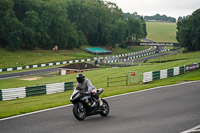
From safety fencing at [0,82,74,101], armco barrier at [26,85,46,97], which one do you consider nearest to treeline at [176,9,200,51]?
safety fencing at [0,82,74,101]

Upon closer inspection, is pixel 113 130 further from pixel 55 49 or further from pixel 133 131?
pixel 55 49

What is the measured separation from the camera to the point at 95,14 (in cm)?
12638

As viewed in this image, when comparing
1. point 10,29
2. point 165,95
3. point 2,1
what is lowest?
point 165,95

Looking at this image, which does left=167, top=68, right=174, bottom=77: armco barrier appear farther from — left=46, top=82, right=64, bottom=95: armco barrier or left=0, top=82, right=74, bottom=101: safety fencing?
left=46, top=82, right=64, bottom=95: armco barrier

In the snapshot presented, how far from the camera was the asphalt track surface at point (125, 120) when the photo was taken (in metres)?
11.2

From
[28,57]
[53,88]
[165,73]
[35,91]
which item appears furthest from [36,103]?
[28,57]

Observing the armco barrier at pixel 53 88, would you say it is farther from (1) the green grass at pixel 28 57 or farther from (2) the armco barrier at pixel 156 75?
(1) the green grass at pixel 28 57

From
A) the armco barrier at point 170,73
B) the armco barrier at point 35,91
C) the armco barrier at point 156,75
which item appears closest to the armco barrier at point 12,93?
the armco barrier at point 35,91

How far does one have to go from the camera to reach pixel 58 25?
104m

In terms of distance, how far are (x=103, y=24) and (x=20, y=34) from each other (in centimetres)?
4621

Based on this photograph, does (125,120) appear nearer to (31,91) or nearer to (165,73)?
(31,91)

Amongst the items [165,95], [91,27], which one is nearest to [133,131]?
[165,95]

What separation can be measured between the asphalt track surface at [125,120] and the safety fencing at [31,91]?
12076mm

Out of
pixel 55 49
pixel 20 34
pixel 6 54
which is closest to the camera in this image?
pixel 6 54
